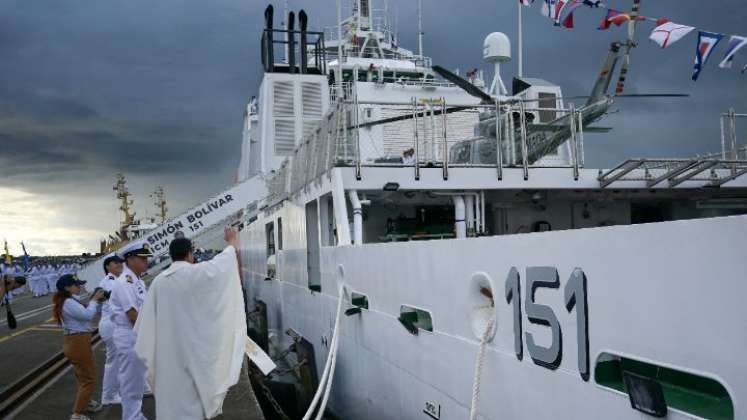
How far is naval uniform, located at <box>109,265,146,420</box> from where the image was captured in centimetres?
540

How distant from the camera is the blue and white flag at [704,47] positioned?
6.95 meters

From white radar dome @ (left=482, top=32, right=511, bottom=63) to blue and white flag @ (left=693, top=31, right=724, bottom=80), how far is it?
4114 millimetres

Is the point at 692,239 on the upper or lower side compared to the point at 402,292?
upper

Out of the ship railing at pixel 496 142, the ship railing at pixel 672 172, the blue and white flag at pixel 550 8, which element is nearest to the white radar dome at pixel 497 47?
the blue and white flag at pixel 550 8

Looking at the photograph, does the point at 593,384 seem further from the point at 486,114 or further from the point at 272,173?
the point at 272,173

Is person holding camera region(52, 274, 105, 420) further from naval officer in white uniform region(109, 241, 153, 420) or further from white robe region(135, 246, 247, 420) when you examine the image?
white robe region(135, 246, 247, 420)

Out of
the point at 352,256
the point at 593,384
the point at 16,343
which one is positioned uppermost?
the point at 352,256

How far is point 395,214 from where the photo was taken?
28.6ft

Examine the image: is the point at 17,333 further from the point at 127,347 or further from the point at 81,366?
the point at 127,347

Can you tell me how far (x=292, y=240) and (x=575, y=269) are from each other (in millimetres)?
7236

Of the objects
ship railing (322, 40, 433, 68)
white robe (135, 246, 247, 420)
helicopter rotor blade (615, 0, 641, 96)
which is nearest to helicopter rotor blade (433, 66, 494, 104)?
helicopter rotor blade (615, 0, 641, 96)

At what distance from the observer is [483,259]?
3.46 m

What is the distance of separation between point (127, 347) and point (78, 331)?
1.05 m

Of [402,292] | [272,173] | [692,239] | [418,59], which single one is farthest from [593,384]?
[418,59]
